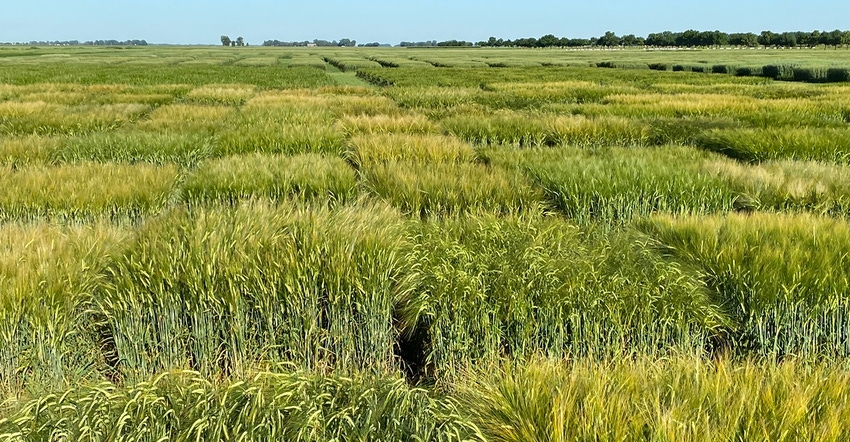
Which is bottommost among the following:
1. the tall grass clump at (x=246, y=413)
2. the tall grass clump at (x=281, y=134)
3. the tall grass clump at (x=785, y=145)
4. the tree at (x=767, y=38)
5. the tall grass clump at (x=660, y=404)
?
the tall grass clump at (x=246, y=413)

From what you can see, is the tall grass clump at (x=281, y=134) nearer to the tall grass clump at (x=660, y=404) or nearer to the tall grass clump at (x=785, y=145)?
the tall grass clump at (x=785, y=145)

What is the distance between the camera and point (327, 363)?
260cm

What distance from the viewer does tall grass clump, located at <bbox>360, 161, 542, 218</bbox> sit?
440 centimetres

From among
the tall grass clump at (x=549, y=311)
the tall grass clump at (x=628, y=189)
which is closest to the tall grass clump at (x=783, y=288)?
the tall grass clump at (x=549, y=311)

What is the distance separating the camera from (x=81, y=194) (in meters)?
4.37

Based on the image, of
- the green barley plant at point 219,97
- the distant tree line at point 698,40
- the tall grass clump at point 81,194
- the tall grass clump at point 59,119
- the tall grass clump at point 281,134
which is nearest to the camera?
the tall grass clump at point 81,194

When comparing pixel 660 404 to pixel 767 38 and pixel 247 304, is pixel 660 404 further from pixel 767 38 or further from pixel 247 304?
pixel 767 38

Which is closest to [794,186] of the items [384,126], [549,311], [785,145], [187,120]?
[785,145]

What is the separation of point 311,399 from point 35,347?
1.41 metres

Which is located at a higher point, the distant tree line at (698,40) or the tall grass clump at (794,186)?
the distant tree line at (698,40)

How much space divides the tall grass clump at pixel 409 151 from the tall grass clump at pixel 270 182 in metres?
1.14

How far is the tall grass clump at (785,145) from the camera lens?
684cm

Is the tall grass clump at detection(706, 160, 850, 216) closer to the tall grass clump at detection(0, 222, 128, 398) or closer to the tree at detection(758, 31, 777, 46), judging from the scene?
the tall grass clump at detection(0, 222, 128, 398)

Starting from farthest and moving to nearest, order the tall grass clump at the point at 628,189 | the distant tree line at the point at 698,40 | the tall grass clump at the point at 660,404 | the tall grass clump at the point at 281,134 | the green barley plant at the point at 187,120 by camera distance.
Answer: the distant tree line at the point at 698,40 < the green barley plant at the point at 187,120 < the tall grass clump at the point at 281,134 < the tall grass clump at the point at 628,189 < the tall grass clump at the point at 660,404
